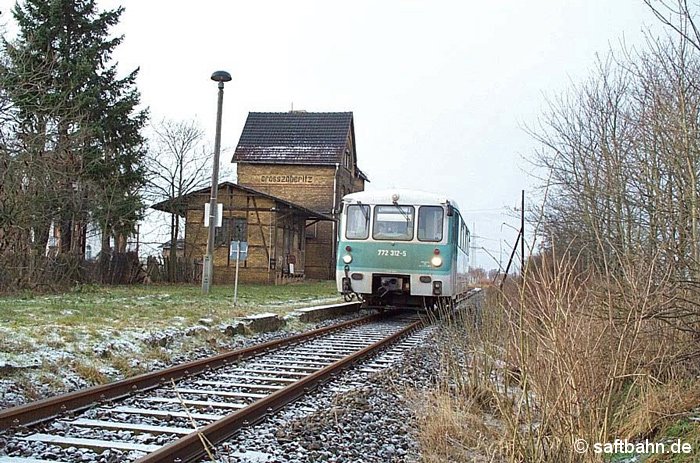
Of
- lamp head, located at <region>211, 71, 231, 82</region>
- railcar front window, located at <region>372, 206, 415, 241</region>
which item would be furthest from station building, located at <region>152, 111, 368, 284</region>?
railcar front window, located at <region>372, 206, 415, 241</region>

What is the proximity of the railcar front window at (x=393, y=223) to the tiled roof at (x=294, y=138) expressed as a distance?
25.0 metres

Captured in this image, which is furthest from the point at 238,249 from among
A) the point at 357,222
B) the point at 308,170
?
the point at 308,170

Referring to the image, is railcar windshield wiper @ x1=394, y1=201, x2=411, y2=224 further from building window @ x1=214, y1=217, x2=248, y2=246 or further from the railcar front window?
building window @ x1=214, y1=217, x2=248, y2=246

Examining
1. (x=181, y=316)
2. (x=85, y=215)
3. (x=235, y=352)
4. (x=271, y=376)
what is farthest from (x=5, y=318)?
→ (x=85, y=215)

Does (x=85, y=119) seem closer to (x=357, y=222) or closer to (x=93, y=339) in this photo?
(x=357, y=222)

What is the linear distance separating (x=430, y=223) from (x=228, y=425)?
10.8m

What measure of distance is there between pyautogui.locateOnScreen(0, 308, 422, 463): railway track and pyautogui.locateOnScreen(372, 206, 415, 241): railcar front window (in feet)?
21.5

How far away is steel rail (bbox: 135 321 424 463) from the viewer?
169 inches

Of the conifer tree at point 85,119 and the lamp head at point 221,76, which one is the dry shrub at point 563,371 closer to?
the lamp head at point 221,76

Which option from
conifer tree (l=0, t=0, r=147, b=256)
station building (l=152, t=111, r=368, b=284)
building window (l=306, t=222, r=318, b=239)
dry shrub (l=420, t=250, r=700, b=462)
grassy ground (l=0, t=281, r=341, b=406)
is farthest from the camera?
building window (l=306, t=222, r=318, b=239)

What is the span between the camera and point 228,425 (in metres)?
5.11

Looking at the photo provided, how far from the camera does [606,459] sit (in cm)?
411

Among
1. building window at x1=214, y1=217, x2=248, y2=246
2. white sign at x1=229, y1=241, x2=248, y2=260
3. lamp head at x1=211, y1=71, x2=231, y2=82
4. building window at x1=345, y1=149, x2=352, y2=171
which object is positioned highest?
building window at x1=345, y1=149, x2=352, y2=171

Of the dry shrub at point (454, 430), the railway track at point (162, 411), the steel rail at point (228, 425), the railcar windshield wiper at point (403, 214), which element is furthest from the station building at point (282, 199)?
the dry shrub at point (454, 430)
